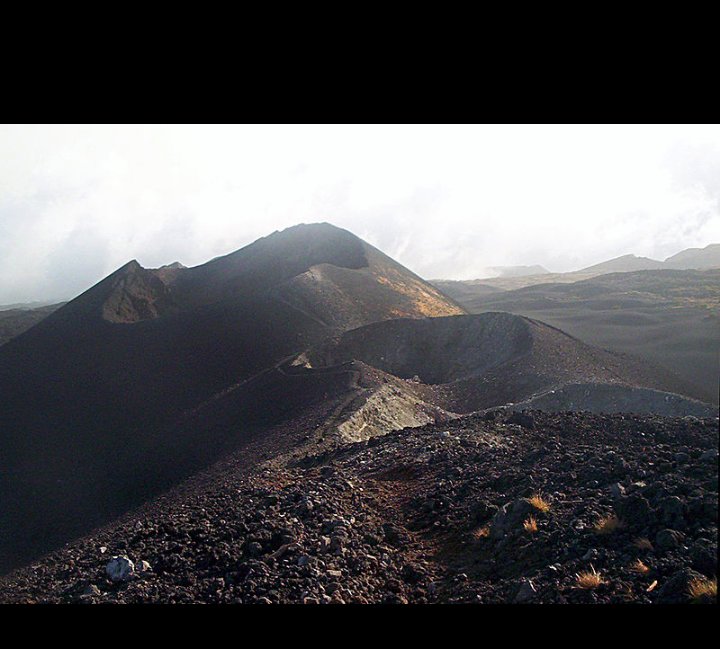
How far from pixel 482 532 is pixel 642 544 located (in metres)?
1.96

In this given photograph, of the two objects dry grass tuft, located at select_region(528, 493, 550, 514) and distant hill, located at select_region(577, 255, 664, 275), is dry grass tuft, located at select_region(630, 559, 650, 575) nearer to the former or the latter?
dry grass tuft, located at select_region(528, 493, 550, 514)

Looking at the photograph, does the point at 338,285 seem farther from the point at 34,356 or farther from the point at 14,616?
the point at 14,616

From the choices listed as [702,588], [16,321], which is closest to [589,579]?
[702,588]

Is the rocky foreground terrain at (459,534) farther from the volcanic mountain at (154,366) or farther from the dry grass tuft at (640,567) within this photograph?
the volcanic mountain at (154,366)

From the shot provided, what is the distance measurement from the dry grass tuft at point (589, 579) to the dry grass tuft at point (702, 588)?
0.79 m

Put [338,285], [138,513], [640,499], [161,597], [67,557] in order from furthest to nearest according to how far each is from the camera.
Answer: [338,285]
[138,513]
[67,557]
[161,597]
[640,499]

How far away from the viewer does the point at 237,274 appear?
46.4 meters

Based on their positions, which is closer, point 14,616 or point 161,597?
point 14,616

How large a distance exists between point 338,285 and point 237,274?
11902 millimetres

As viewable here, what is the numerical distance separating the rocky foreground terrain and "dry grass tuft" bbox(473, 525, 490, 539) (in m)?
0.04

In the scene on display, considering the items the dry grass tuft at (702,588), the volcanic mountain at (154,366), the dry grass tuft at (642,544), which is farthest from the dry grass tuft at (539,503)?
the volcanic mountain at (154,366)

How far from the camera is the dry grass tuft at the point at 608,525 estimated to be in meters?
5.85

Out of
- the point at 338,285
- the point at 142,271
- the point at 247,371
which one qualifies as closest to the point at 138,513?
the point at 247,371

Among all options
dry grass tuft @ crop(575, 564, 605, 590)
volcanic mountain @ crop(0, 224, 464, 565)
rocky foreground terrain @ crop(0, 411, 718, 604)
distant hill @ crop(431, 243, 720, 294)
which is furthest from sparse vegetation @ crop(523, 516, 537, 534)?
distant hill @ crop(431, 243, 720, 294)
